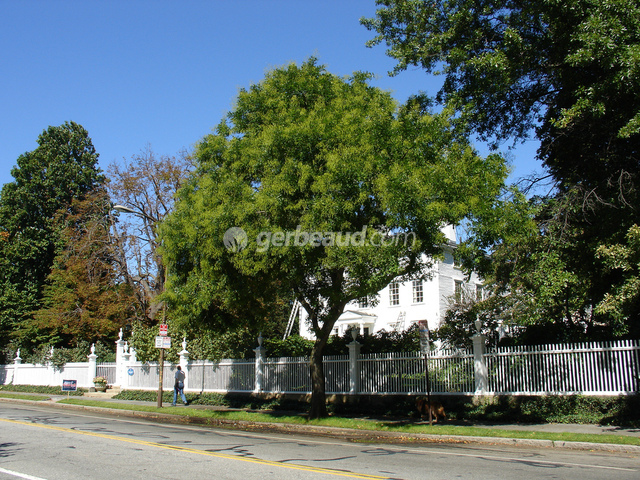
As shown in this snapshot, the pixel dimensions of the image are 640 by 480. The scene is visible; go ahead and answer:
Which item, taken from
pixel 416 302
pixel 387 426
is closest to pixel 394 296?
pixel 416 302

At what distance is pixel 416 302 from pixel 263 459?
85.2 ft

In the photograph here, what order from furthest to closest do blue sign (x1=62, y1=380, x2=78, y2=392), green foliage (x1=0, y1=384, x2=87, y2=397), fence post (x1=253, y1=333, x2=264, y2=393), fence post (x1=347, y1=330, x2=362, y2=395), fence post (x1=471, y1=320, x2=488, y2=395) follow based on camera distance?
green foliage (x1=0, y1=384, x2=87, y2=397) < blue sign (x1=62, y1=380, x2=78, y2=392) < fence post (x1=253, y1=333, x2=264, y2=393) < fence post (x1=347, y1=330, x2=362, y2=395) < fence post (x1=471, y1=320, x2=488, y2=395)

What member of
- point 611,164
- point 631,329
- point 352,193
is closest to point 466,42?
point 611,164

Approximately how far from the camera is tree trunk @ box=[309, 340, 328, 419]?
17078 millimetres

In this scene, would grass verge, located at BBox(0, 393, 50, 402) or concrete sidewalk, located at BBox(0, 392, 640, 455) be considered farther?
grass verge, located at BBox(0, 393, 50, 402)

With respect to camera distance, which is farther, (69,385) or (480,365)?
(69,385)

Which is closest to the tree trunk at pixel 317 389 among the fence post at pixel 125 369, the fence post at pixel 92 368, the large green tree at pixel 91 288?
the fence post at pixel 125 369

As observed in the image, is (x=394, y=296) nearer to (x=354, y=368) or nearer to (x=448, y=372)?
(x=354, y=368)

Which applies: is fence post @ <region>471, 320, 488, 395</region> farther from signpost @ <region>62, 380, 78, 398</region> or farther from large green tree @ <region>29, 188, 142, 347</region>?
large green tree @ <region>29, 188, 142, 347</region>

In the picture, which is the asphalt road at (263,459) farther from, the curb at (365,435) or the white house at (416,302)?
the white house at (416,302)

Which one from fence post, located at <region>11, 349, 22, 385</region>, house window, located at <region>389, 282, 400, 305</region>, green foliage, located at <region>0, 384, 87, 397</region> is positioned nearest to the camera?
green foliage, located at <region>0, 384, 87, 397</region>

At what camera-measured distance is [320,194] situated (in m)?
13.5

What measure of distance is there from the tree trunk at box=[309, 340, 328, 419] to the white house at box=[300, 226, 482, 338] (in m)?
14.9

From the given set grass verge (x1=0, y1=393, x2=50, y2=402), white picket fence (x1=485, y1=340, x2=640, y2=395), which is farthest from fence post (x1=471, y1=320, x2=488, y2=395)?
grass verge (x1=0, y1=393, x2=50, y2=402)
